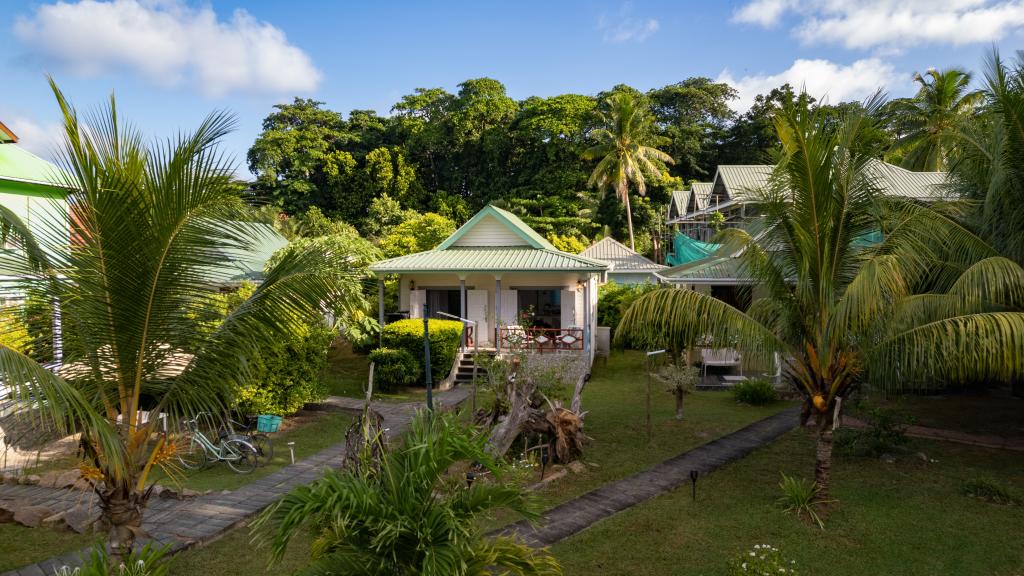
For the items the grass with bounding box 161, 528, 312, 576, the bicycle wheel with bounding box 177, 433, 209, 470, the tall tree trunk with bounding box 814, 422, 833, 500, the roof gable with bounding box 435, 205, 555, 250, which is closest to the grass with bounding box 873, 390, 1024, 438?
the tall tree trunk with bounding box 814, 422, 833, 500

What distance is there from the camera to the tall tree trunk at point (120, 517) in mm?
5609

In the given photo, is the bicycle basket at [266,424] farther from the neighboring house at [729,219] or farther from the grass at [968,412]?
the grass at [968,412]

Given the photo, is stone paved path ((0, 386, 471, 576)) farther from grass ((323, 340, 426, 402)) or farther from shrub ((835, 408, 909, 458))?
shrub ((835, 408, 909, 458))

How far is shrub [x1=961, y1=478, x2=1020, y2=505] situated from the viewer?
9180mm

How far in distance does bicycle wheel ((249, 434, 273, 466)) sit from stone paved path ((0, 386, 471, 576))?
53 cm

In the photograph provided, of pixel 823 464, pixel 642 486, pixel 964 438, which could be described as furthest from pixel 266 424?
pixel 964 438

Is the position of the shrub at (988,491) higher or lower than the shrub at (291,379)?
lower

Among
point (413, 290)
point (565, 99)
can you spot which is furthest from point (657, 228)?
point (413, 290)

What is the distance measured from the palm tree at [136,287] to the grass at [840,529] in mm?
4473

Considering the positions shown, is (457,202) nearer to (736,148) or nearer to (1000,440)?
(736,148)

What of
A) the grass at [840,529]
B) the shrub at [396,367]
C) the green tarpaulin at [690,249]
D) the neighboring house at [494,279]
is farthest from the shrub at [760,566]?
the green tarpaulin at [690,249]

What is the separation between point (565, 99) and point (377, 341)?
28.1 metres

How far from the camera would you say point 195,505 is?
9508 mm

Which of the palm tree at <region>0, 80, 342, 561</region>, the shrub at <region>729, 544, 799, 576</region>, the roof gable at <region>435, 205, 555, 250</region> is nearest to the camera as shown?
the palm tree at <region>0, 80, 342, 561</region>
